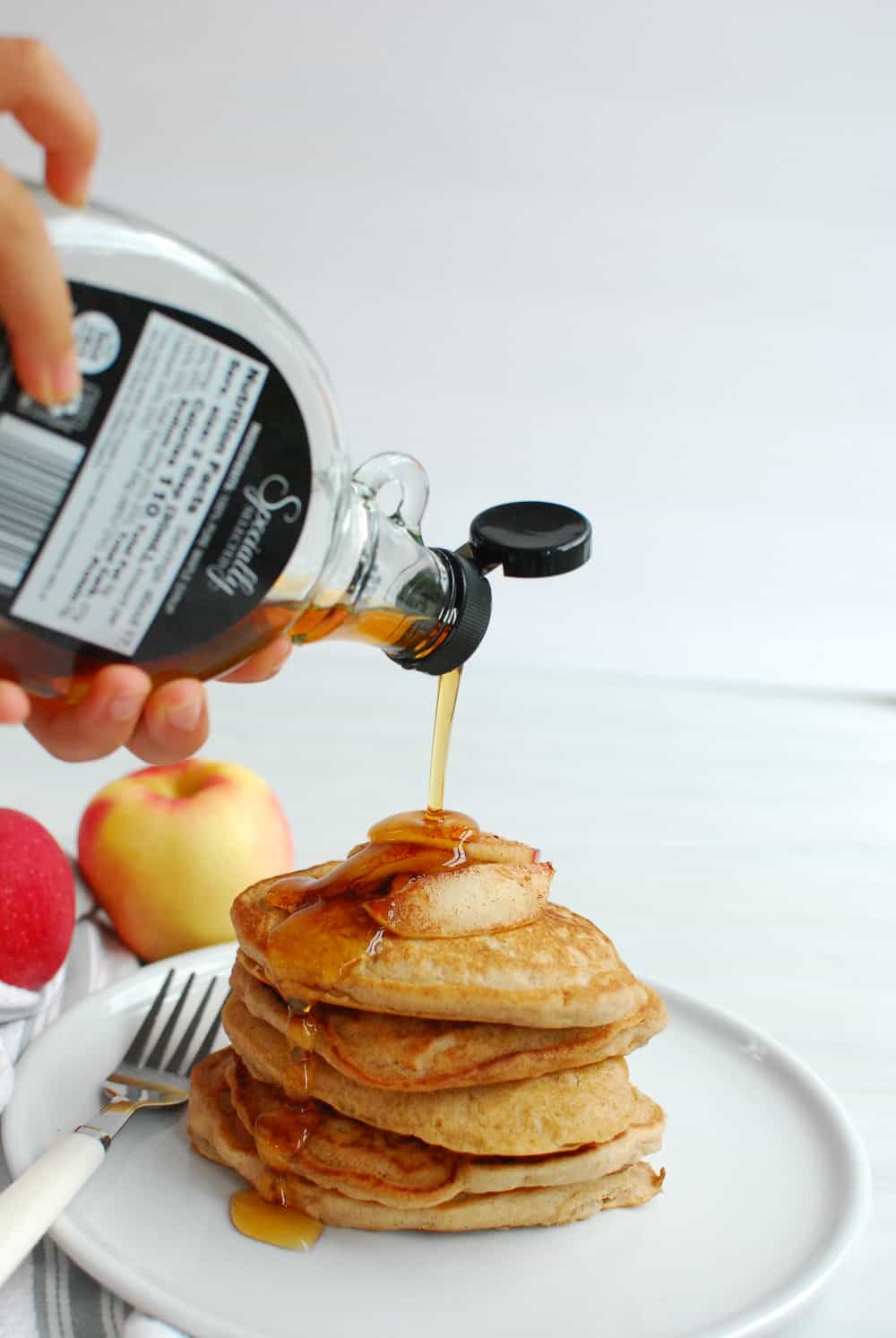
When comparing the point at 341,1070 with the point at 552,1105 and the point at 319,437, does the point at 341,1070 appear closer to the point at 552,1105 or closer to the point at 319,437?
the point at 552,1105

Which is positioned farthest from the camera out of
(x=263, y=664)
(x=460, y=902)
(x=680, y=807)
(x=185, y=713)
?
(x=680, y=807)

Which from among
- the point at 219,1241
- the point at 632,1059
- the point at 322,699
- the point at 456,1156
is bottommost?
the point at 219,1241

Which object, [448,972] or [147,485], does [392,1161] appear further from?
[147,485]

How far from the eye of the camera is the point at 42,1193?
1.13 m

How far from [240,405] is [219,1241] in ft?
2.32

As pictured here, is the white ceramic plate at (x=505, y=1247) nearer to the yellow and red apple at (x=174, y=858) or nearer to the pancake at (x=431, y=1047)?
the pancake at (x=431, y=1047)

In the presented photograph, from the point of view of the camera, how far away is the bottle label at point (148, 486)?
1000 millimetres

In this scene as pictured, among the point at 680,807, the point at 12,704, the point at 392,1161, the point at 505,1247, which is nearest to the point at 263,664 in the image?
the point at 12,704

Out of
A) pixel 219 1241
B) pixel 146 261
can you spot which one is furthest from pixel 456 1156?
pixel 146 261

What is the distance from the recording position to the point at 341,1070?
124cm

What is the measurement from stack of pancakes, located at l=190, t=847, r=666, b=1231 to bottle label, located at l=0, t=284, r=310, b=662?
1.12ft

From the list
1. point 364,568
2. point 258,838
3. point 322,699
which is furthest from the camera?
point 322,699

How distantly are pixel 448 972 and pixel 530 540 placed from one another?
1.31ft

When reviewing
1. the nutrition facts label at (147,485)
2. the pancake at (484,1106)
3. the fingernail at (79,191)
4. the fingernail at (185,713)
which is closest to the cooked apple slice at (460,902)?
the pancake at (484,1106)
